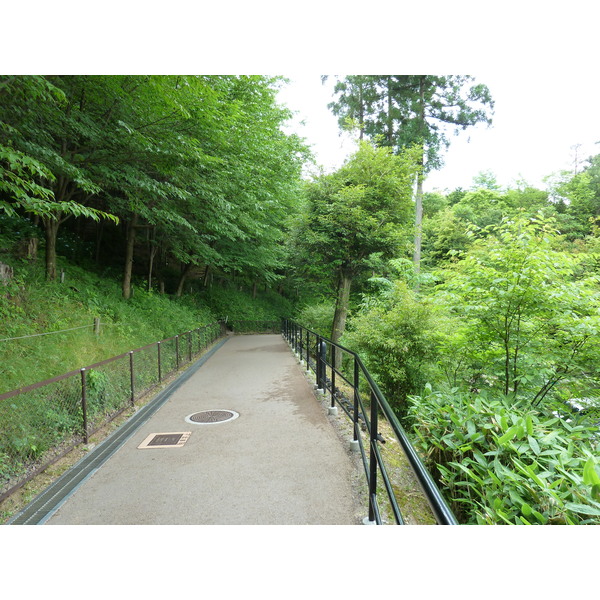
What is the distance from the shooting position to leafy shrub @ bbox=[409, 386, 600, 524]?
6.56 feet

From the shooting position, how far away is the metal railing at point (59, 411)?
300 cm

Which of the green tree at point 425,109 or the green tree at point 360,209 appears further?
the green tree at point 425,109

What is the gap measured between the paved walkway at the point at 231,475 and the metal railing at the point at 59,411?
53 centimetres

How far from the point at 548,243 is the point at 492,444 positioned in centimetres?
265

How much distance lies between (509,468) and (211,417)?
11.9ft

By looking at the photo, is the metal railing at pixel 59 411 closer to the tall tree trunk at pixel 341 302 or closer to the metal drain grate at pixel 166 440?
the metal drain grate at pixel 166 440

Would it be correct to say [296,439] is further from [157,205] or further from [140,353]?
[157,205]

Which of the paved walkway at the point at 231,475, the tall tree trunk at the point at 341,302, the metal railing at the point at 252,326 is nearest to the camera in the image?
the paved walkway at the point at 231,475

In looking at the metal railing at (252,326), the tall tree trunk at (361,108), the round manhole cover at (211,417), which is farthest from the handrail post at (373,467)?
the metal railing at (252,326)

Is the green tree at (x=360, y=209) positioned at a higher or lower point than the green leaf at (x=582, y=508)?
higher

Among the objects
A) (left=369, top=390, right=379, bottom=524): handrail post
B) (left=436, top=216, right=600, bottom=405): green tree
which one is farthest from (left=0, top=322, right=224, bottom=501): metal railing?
(left=436, top=216, right=600, bottom=405): green tree

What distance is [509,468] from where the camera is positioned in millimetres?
2568

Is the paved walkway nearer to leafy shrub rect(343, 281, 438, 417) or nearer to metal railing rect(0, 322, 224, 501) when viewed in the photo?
metal railing rect(0, 322, 224, 501)

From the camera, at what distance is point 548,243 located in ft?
13.2
